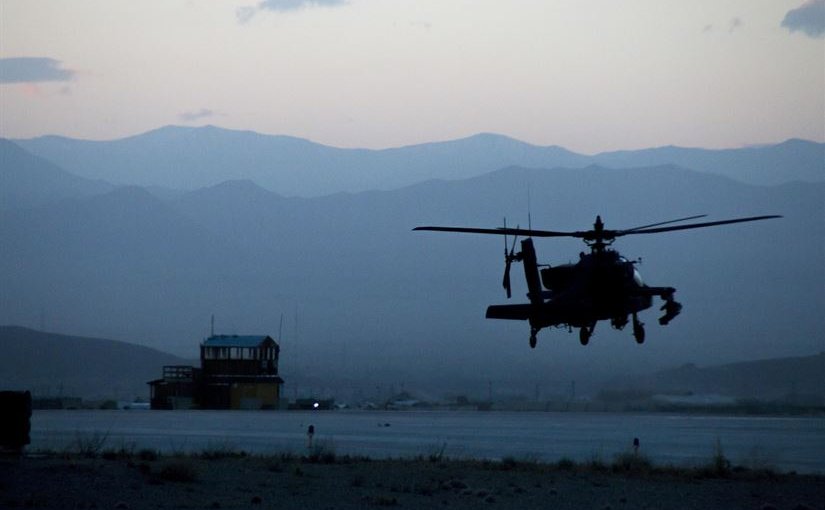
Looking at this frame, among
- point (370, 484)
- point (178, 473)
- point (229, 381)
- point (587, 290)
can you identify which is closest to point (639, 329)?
point (587, 290)

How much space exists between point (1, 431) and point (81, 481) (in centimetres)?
703

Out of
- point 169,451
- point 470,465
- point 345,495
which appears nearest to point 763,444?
point 470,465

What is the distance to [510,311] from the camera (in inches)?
1443

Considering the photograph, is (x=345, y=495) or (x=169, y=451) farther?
(x=169, y=451)

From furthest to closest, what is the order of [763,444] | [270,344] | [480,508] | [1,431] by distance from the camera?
1. [270,344]
2. [763,444]
3. [1,431]
4. [480,508]

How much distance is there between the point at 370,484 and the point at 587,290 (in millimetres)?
7674

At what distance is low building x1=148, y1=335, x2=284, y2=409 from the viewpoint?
4171 inches

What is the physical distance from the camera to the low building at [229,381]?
10594 cm

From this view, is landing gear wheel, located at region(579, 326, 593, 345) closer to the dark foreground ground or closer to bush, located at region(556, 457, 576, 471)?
the dark foreground ground

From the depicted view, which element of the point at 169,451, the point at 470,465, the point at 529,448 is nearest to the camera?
the point at 470,465

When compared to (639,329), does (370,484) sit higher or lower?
lower

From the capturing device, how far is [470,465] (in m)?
42.1

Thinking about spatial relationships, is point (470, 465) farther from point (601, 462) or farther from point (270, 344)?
point (270, 344)

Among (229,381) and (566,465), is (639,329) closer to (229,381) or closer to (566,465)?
(566,465)
